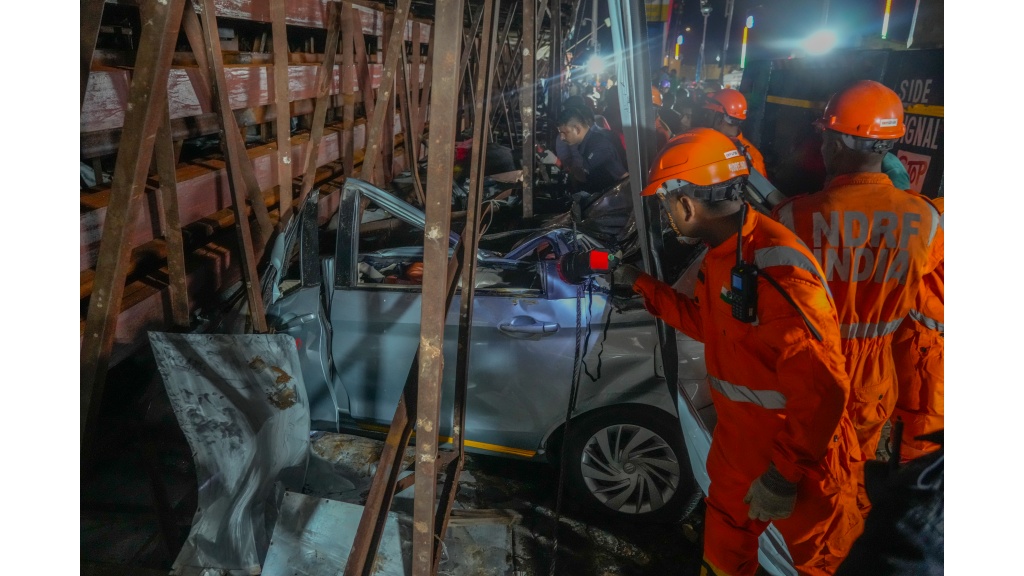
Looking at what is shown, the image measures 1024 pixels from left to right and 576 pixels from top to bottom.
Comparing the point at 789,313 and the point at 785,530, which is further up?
the point at 789,313

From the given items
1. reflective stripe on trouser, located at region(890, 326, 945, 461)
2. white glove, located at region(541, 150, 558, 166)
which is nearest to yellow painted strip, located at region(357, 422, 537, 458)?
reflective stripe on trouser, located at region(890, 326, 945, 461)

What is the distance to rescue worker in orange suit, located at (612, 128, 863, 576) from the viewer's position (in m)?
1.82

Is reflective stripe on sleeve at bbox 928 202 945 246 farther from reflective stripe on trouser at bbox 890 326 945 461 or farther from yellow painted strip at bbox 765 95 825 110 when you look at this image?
yellow painted strip at bbox 765 95 825 110

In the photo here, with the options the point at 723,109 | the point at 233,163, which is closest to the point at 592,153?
the point at 723,109

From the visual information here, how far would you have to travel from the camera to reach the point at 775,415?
6.61 feet

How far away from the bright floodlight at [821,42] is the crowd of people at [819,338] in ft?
26.8

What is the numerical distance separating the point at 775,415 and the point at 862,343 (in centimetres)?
89

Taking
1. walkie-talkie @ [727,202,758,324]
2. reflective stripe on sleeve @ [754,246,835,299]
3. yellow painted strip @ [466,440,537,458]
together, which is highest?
reflective stripe on sleeve @ [754,246,835,299]

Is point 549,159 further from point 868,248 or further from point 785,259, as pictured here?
point 785,259

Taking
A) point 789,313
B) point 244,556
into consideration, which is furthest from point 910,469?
point 244,556

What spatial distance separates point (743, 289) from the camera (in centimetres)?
188

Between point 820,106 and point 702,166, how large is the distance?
27.5 ft

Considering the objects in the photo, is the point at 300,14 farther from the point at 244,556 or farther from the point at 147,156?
the point at 244,556

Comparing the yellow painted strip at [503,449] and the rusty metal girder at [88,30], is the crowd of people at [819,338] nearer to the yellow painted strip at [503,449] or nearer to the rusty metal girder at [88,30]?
the yellow painted strip at [503,449]
